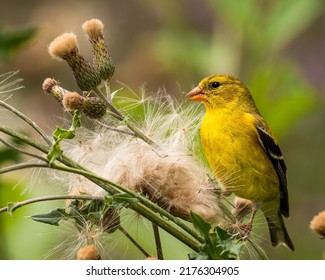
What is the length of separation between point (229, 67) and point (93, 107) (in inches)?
94.3

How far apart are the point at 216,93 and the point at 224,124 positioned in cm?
18

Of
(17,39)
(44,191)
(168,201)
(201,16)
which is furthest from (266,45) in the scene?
(201,16)

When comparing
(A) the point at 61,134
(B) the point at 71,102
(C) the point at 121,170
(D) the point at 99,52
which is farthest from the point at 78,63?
(A) the point at 61,134

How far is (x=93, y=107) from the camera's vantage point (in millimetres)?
2215

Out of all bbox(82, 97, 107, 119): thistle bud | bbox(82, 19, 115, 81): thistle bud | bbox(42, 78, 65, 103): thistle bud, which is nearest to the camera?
bbox(82, 97, 107, 119): thistle bud

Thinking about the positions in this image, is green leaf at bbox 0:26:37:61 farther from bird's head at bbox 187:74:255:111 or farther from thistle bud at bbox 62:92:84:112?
bird's head at bbox 187:74:255:111

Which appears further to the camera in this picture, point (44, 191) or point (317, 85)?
point (317, 85)

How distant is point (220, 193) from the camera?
247 centimetres

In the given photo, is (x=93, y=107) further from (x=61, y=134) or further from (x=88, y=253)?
(x=88, y=253)

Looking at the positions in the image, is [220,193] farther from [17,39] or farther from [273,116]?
[273,116]

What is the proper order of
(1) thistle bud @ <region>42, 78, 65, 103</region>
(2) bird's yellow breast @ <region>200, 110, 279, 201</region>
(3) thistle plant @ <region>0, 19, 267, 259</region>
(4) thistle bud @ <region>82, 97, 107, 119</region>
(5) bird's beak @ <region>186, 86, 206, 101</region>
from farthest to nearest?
(5) bird's beak @ <region>186, 86, 206, 101</region>
(2) bird's yellow breast @ <region>200, 110, 279, 201</region>
(1) thistle bud @ <region>42, 78, 65, 103</region>
(4) thistle bud @ <region>82, 97, 107, 119</region>
(3) thistle plant @ <region>0, 19, 267, 259</region>

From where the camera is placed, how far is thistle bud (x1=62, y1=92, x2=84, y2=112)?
2217 millimetres

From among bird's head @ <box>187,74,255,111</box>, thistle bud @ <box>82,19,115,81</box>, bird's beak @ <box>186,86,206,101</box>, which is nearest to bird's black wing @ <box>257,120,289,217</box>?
bird's head @ <box>187,74,255,111</box>

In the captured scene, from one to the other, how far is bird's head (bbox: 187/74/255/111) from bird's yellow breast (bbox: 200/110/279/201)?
52mm
